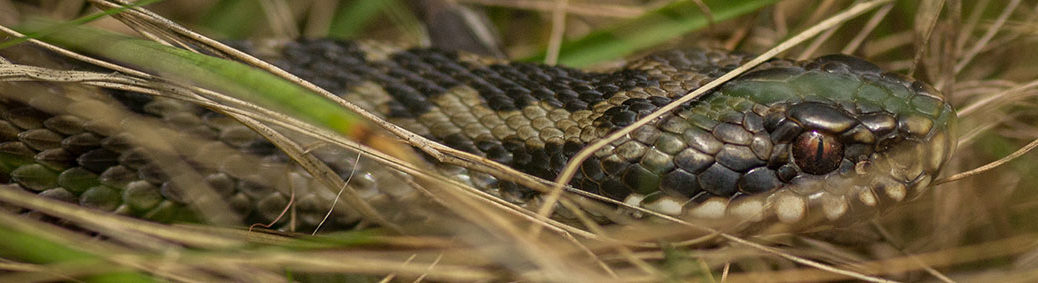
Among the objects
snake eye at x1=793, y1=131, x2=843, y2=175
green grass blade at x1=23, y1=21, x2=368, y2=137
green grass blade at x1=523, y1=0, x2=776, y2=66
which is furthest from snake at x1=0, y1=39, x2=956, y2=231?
green grass blade at x1=523, y1=0, x2=776, y2=66

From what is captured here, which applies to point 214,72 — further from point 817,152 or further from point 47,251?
point 817,152

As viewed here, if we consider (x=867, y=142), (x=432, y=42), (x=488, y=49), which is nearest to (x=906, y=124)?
(x=867, y=142)

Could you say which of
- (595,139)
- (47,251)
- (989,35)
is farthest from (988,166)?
(47,251)

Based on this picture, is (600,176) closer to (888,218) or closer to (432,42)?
(888,218)

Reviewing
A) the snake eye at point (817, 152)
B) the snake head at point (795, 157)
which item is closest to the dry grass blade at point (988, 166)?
the snake head at point (795, 157)

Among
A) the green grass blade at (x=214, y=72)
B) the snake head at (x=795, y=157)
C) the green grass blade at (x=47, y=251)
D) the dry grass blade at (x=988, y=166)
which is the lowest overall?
the green grass blade at (x=47, y=251)

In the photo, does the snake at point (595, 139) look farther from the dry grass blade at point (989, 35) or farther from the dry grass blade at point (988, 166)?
the dry grass blade at point (989, 35)
